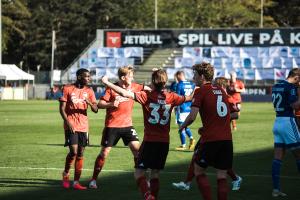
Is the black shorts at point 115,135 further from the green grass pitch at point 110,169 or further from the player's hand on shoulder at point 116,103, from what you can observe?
the green grass pitch at point 110,169

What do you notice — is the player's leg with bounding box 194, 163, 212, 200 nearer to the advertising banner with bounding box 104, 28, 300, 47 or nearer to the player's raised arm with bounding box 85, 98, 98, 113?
the player's raised arm with bounding box 85, 98, 98, 113

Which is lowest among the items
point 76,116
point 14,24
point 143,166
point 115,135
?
point 143,166

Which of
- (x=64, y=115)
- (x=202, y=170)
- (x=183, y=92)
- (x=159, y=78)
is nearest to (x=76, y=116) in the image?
(x=64, y=115)

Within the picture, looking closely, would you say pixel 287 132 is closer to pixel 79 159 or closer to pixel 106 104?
pixel 106 104

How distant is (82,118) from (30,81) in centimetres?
6506

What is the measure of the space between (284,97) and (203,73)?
2383 millimetres

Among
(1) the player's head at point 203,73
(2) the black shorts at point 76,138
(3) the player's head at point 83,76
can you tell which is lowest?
(2) the black shorts at point 76,138

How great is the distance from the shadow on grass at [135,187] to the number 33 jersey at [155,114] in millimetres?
1603

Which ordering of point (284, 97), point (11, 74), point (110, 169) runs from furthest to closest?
point (11, 74), point (110, 169), point (284, 97)

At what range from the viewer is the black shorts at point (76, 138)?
43.4 feet

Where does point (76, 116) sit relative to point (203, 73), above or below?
below

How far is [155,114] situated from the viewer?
10.8 meters

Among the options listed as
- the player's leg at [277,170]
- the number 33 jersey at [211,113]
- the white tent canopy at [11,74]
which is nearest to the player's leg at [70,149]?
the player's leg at [277,170]

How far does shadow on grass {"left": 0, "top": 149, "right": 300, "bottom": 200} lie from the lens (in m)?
12.3
